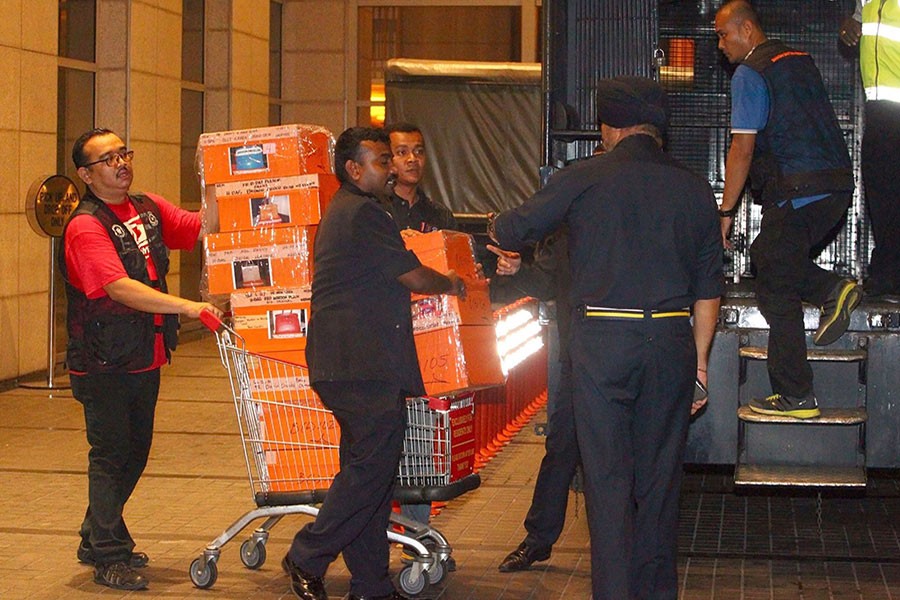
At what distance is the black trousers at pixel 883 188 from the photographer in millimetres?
7309

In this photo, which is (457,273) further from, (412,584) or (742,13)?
(742,13)

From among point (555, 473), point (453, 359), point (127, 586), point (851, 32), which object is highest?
point (851, 32)

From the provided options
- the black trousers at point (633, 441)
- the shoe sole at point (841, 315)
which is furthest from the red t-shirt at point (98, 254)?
the shoe sole at point (841, 315)

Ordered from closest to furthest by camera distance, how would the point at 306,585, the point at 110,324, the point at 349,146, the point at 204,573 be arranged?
the point at 306,585
the point at 349,146
the point at 204,573
the point at 110,324

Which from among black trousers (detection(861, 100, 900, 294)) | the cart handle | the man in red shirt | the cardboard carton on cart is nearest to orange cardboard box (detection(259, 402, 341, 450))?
the cardboard carton on cart

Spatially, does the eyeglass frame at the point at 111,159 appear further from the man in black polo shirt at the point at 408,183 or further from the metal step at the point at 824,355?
the metal step at the point at 824,355

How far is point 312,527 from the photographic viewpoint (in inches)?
243

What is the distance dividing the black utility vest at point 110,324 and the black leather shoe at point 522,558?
194 cm

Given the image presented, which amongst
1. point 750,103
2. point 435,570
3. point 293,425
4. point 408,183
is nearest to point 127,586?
point 293,425

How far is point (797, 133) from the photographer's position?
689cm

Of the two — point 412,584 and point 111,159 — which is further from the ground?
point 111,159

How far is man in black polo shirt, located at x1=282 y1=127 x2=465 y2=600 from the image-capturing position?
6.07m

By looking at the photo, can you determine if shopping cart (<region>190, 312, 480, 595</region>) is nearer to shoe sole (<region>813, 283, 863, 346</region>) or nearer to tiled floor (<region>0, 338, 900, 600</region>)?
tiled floor (<region>0, 338, 900, 600</region>)

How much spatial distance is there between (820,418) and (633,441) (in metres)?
1.60
